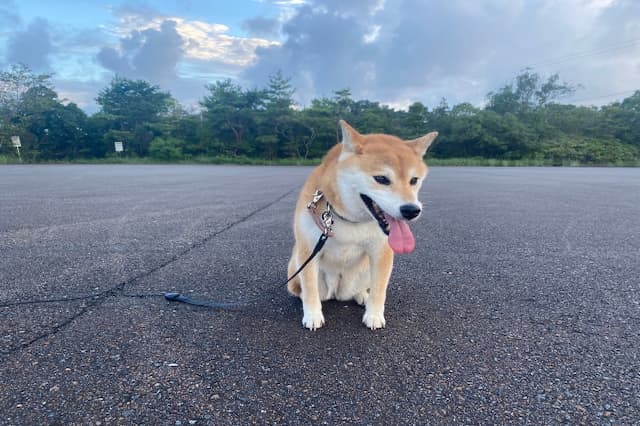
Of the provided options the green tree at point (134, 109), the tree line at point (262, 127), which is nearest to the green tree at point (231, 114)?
the tree line at point (262, 127)

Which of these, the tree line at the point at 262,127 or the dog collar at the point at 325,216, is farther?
the tree line at the point at 262,127

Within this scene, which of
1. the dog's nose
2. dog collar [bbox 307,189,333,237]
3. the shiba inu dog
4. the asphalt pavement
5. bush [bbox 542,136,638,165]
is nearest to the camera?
the asphalt pavement

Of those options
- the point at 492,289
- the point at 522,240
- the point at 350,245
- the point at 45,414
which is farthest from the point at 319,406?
the point at 522,240

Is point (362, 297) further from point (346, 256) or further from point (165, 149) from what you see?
point (165, 149)

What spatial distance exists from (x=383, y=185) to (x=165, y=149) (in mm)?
44799

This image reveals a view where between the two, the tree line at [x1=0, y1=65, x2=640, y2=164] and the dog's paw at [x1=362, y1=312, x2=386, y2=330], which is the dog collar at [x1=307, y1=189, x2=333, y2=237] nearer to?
the dog's paw at [x1=362, y1=312, x2=386, y2=330]

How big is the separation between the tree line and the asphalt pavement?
36852mm

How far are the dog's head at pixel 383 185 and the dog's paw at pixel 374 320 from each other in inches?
18.8

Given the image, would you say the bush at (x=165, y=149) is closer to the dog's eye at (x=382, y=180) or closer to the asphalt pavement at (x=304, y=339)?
the asphalt pavement at (x=304, y=339)

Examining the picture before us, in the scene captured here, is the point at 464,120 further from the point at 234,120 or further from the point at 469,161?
the point at 234,120

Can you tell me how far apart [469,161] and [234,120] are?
27.7m

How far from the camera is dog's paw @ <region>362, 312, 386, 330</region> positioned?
6.49ft

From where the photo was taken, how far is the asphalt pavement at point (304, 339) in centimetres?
132

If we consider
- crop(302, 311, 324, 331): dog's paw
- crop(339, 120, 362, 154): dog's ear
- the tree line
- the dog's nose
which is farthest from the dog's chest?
the tree line
